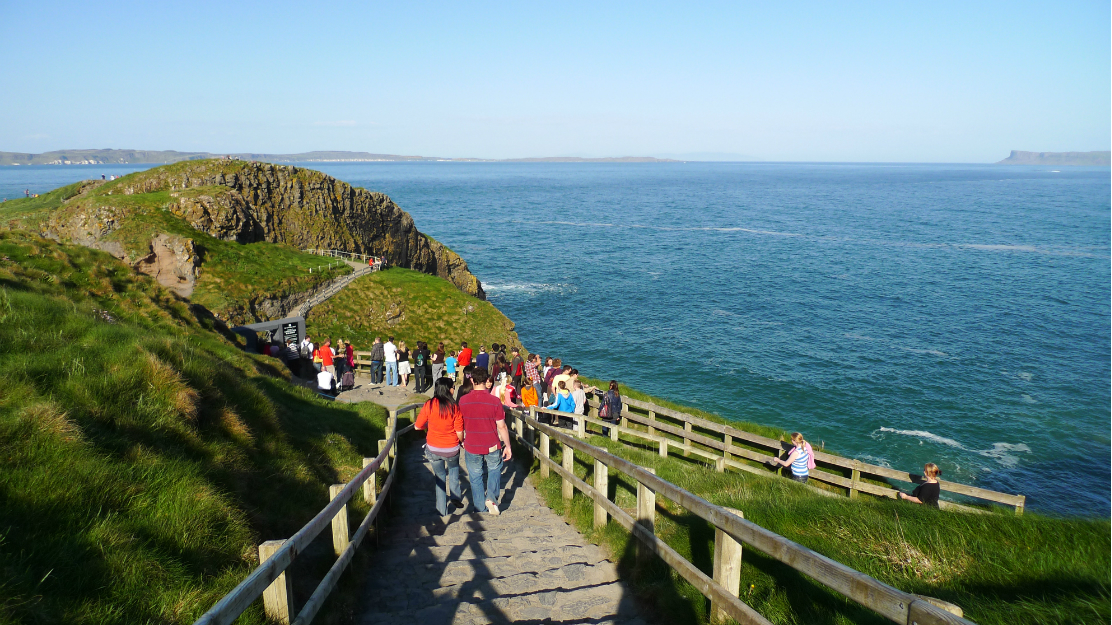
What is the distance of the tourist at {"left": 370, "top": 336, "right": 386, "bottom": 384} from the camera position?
68.8 ft

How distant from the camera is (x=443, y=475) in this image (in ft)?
26.2

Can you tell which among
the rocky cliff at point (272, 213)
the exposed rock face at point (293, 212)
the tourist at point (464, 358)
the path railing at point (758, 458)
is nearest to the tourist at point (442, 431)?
the path railing at point (758, 458)

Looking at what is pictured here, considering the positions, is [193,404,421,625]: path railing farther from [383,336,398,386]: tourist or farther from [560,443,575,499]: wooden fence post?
[383,336,398,386]: tourist

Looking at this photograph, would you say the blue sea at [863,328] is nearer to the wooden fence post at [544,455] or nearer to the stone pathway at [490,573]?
the stone pathway at [490,573]

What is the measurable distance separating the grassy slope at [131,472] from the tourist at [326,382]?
9134 mm

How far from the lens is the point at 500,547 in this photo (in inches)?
265

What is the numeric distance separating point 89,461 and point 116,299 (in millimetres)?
11983

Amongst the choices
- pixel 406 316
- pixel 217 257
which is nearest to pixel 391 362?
pixel 406 316

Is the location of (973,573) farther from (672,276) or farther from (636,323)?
(672,276)

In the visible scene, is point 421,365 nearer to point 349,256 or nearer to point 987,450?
point 987,450

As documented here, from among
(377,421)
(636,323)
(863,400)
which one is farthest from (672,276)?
(377,421)

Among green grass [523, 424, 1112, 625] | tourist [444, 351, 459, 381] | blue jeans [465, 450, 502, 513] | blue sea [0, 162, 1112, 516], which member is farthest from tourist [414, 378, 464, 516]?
tourist [444, 351, 459, 381]

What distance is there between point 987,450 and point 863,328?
1860cm

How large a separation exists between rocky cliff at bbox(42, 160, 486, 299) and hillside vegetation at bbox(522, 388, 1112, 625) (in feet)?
95.6
